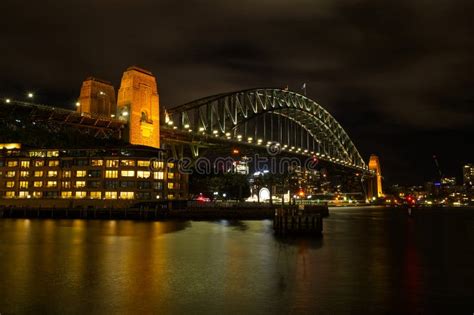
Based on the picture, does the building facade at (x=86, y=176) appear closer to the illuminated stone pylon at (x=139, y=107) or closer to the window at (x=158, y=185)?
the window at (x=158, y=185)

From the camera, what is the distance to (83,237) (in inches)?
1480

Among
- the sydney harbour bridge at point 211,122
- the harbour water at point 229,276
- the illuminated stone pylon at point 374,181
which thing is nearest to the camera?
the harbour water at point 229,276

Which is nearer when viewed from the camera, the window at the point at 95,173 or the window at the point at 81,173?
the window at the point at 95,173

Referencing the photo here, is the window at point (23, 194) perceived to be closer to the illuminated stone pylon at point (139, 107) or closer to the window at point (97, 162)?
the window at point (97, 162)

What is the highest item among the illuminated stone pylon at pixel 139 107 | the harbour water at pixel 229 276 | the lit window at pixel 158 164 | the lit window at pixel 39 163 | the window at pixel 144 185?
the illuminated stone pylon at pixel 139 107

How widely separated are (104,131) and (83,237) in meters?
36.8

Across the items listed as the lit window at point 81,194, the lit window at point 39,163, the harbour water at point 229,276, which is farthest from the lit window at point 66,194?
the harbour water at point 229,276

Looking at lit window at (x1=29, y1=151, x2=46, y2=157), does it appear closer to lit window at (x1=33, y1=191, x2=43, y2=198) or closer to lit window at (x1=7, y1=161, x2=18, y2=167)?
lit window at (x1=7, y1=161, x2=18, y2=167)

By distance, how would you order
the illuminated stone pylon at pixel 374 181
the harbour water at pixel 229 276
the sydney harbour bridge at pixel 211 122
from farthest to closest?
the illuminated stone pylon at pixel 374 181
the sydney harbour bridge at pixel 211 122
the harbour water at pixel 229 276

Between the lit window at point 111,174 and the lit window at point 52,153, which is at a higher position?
the lit window at point 52,153

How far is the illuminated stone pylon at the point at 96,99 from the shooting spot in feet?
234

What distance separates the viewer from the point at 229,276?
2191 cm

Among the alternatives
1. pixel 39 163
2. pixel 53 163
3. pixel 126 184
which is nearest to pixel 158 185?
pixel 126 184

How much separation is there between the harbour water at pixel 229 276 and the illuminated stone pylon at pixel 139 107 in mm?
34373
